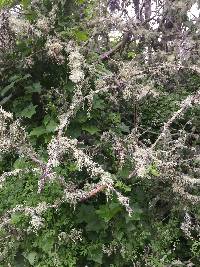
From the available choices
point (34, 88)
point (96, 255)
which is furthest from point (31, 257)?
point (34, 88)

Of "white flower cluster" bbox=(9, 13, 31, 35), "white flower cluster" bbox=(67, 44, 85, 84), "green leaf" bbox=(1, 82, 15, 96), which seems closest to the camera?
"white flower cluster" bbox=(67, 44, 85, 84)

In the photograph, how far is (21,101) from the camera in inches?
174

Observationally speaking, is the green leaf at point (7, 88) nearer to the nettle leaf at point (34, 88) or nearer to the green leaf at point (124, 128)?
the nettle leaf at point (34, 88)

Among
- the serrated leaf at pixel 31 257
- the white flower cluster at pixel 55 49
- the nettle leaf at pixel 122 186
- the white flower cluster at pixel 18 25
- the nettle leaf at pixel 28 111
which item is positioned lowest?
the serrated leaf at pixel 31 257

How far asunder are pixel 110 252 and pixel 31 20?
220 cm

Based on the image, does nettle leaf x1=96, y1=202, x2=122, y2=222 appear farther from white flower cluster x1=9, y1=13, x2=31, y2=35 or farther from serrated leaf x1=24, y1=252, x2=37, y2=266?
white flower cluster x1=9, y1=13, x2=31, y2=35

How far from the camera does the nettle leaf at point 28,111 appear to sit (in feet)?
13.9

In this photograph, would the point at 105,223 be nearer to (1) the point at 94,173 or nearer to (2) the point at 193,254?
(1) the point at 94,173

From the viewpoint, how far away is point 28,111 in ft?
14.1

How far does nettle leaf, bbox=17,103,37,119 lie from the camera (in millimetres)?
4230

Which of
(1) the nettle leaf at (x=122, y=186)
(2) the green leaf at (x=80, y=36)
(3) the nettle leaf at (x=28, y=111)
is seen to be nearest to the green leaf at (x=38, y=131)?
(3) the nettle leaf at (x=28, y=111)

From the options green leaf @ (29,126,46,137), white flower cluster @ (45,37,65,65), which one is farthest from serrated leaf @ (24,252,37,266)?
white flower cluster @ (45,37,65,65)

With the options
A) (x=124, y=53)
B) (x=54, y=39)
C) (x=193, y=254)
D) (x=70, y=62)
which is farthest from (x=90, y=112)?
(x=124, y=53)

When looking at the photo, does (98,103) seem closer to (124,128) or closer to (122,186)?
(124,128)
